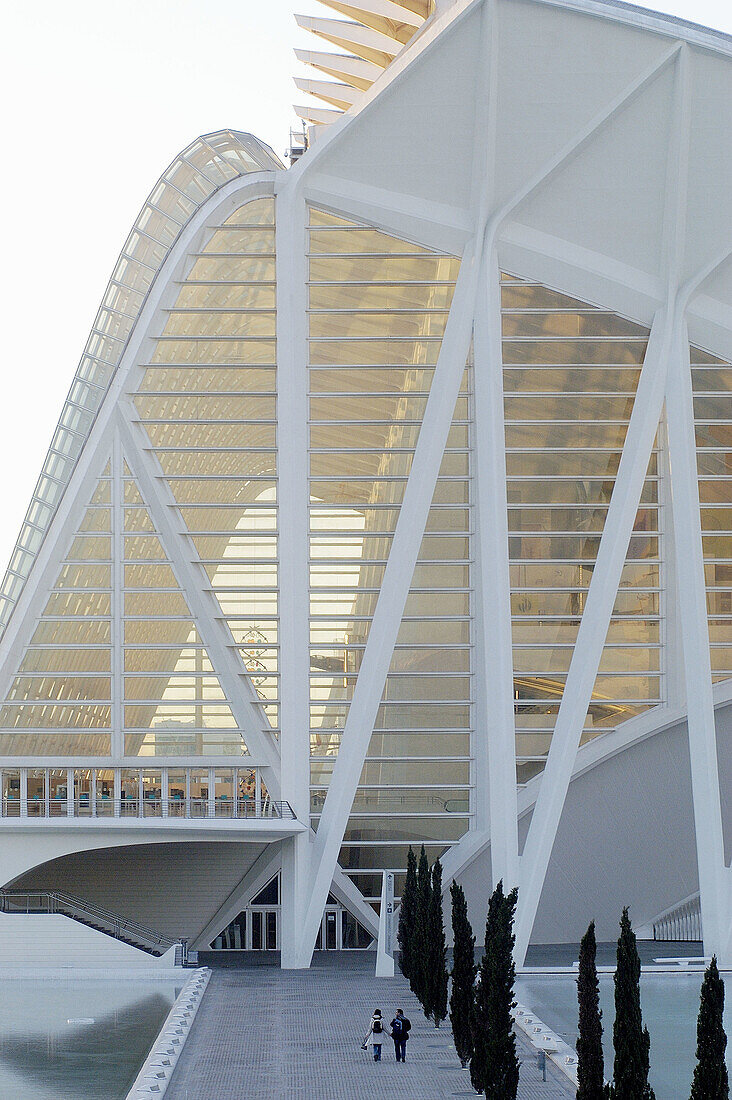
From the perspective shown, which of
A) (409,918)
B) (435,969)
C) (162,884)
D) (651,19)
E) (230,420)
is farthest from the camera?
(162,884)

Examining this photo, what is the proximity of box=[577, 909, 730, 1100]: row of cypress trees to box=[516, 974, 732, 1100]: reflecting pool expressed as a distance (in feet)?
11.6

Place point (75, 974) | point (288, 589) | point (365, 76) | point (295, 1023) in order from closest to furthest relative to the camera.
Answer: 1. point (295, 1023)
2. point (75, 974)
3. point (288, 589)
4. point (365, 76)

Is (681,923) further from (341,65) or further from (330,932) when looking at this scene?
(341,65)

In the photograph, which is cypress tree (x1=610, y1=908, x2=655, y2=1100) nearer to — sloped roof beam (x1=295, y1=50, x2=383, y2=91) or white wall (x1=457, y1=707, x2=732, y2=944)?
white wall (x1=457, y1=707, x2=732, y2=944)

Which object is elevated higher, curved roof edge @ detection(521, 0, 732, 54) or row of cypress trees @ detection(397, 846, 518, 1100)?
curved roof edge @ detection(521, 0, 732, 54)

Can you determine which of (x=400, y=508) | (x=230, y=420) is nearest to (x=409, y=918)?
(x=400, y=508)

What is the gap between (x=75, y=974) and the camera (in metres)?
35.2

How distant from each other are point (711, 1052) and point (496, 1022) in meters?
5.07

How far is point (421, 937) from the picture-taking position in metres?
28.0

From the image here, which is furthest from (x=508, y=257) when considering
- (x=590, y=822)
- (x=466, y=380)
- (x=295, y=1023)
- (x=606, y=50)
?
(x=295, y=1023)

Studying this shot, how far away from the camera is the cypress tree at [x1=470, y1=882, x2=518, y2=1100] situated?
1922 cm

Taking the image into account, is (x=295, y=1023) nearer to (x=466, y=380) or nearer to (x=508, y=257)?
(x=466, y=380)

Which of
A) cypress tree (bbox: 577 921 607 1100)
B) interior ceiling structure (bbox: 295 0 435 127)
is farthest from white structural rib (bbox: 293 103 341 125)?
cypress tree (bbox: 577 921 607 1100)

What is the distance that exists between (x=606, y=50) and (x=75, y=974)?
1058 inches
